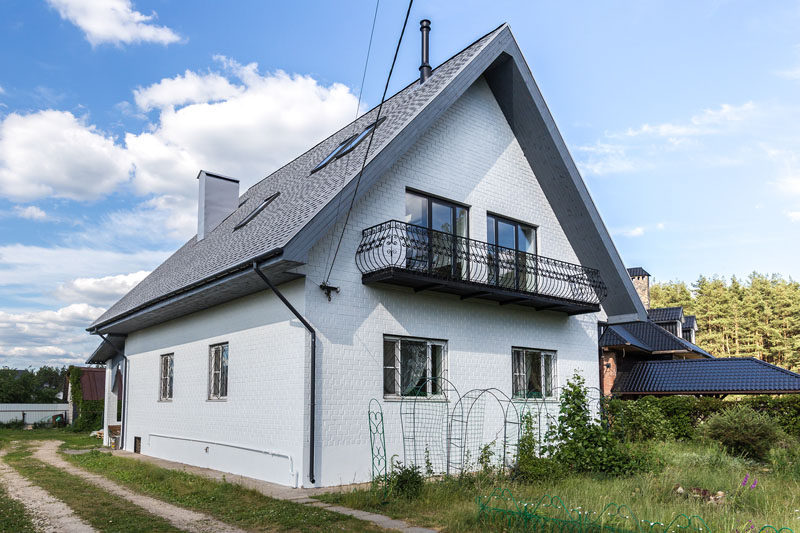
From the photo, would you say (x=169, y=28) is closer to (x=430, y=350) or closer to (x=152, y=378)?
(x=430, y=350)

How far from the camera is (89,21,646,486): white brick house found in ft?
33.2

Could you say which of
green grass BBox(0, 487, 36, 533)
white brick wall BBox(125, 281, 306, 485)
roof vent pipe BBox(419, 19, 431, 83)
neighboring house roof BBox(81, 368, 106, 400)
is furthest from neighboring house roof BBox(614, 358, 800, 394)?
neighboring house roof BBox(81, 368, 106, 400)

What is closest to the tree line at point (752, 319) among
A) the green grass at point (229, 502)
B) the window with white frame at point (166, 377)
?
the window with white frame at point (166, 377)

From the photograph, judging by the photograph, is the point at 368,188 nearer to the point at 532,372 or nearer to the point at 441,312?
the point at 441,312

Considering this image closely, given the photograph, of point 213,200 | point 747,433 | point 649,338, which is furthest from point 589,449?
point 649,338

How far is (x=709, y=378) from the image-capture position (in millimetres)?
19109

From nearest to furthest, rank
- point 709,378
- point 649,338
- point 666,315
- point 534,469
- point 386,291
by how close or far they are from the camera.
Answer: point 534,469 → point 386,291 → point 709,378 → point 649,338 → point 666,315

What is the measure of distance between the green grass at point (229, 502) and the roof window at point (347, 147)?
6516 millimetres

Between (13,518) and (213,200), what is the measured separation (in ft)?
39.3

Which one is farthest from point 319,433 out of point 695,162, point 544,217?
point 695,162

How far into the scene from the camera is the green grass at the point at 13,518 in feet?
24.5

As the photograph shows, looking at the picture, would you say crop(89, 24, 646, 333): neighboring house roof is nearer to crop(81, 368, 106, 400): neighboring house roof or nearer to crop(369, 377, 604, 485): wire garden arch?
crop(369, 377, 604, 485): wire garden arch

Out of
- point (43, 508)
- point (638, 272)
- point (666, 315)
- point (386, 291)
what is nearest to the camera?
point (43, 508)

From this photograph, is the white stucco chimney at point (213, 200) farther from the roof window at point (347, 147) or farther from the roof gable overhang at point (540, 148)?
the roof gable overhang at point (540, 148)
